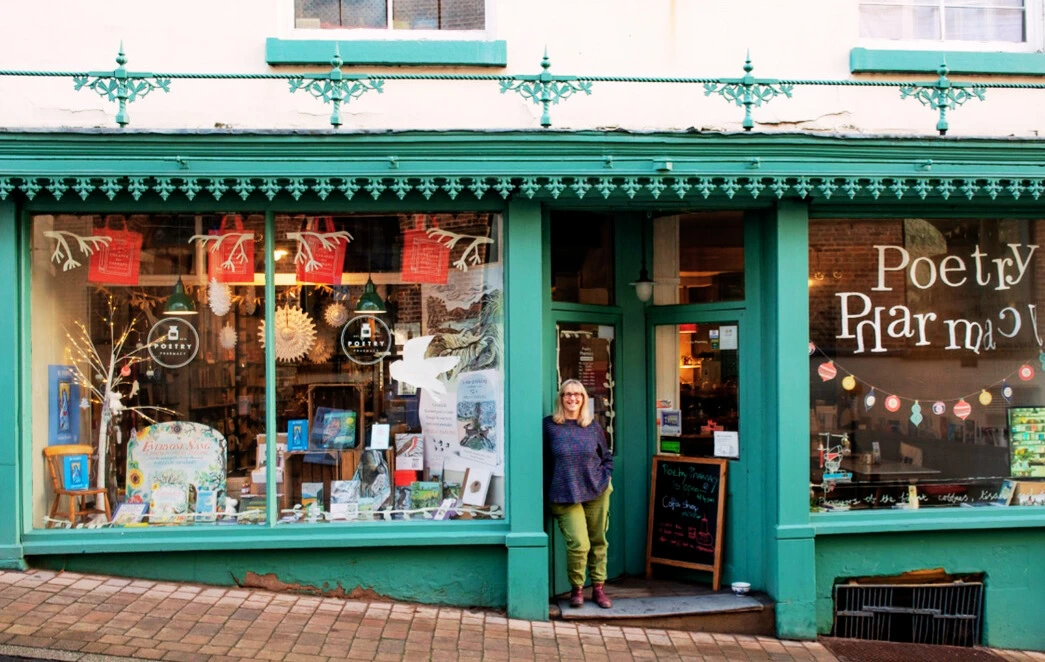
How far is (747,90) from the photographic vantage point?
674 centimetres

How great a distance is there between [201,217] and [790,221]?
4.30 metres

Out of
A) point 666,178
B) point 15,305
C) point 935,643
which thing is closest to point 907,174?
point 666,178

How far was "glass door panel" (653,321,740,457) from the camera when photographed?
24.7 ft

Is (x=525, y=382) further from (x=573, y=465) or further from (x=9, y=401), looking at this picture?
(x=9, y=401)

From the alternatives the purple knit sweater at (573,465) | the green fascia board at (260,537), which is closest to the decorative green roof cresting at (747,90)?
the purple knit sweater at (573,465)

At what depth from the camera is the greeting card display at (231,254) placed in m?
7.13

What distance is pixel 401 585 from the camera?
696 centimetres

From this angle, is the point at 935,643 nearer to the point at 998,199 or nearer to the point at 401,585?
the point at 998,199

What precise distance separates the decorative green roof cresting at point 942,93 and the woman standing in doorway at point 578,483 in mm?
3168

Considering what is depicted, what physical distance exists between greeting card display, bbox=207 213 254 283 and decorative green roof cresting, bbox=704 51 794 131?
3.47 meters

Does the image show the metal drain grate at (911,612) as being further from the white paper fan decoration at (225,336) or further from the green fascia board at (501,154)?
the white paper fan decoration at (225,336)

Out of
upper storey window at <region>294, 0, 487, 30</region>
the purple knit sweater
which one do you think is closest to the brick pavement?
the purple knit sweater

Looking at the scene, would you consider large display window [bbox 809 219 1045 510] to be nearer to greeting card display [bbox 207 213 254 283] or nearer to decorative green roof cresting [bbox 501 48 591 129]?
decorative green roof cresting [bbox 501 48 591 129]

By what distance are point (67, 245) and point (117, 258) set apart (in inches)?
14.3
